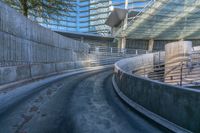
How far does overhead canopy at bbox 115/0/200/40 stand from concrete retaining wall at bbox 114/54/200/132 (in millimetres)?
35836

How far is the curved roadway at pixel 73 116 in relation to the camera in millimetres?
5848

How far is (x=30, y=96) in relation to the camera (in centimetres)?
983

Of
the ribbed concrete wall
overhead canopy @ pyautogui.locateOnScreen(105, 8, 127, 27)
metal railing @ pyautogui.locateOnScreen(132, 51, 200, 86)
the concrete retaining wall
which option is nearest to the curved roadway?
the concrete retaining wall

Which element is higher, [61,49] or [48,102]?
[61,49]

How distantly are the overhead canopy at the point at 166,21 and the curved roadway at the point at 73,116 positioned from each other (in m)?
35.2

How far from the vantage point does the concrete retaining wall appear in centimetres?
502

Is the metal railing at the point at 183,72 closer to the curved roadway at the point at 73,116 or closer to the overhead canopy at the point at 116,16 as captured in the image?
the curved roadway at the point at 73,116

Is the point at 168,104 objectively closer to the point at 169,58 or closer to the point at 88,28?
the point at 169,58

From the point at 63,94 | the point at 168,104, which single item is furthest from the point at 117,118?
the point at 63,94

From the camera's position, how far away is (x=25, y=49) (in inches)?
570

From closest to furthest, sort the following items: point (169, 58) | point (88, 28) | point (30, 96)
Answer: point (30, 96)
point (169, 58)
point (88, 28)

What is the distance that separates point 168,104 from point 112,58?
33.6 m

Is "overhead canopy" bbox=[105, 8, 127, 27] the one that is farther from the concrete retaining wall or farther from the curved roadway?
the concrete retaining wall

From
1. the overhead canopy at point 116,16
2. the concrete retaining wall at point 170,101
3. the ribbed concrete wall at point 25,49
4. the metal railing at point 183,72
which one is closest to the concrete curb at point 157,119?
the concrete retaining wall at point 170,101
